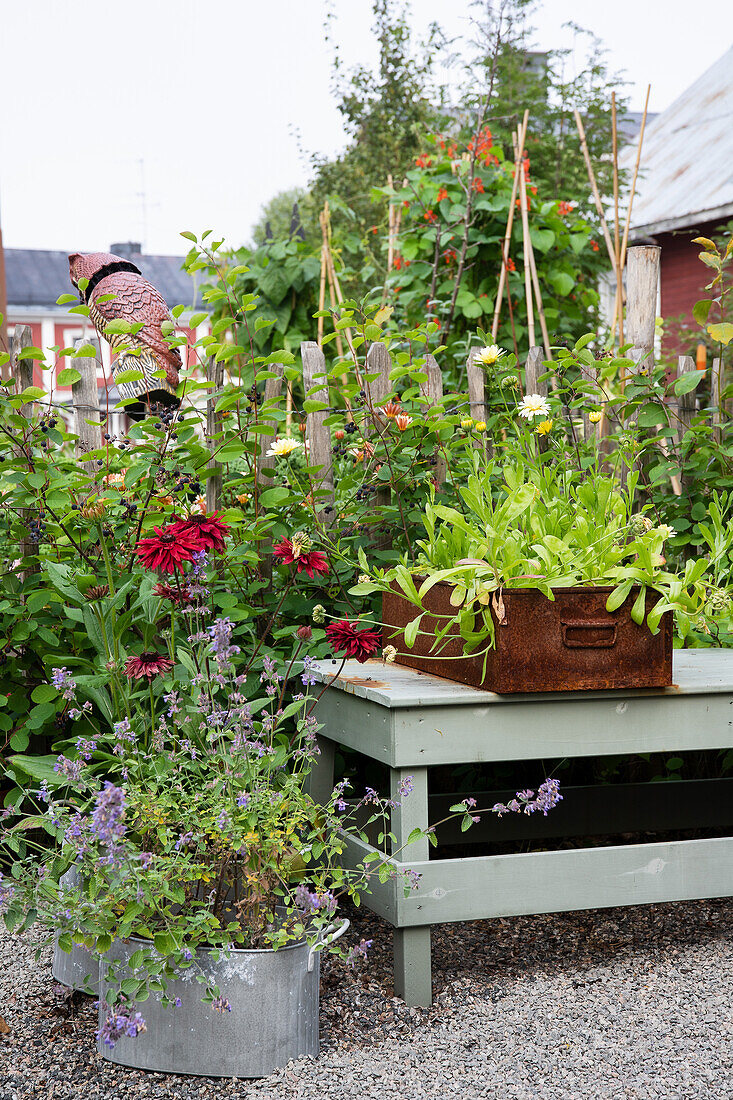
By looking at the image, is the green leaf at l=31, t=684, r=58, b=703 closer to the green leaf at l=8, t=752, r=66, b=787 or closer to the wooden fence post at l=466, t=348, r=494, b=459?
the green leaf at l=8, t=752, r=66, b=787

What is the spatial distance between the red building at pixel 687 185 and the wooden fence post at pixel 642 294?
226 inches

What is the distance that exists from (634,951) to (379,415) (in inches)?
58.6

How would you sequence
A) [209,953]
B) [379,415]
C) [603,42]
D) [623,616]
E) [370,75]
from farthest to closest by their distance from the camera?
[370,75], [603,42], [379,415], [623,616], [209,953]

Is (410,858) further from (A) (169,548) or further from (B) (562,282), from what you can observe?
(B) (562,282)

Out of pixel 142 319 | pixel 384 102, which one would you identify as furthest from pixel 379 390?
pixel 384 102

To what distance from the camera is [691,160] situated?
10.6m

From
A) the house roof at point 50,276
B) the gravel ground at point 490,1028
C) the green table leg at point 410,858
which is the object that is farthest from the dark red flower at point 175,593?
the house roof at point 50,276

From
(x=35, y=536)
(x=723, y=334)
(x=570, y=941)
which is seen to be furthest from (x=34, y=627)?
(x=723, y=334)

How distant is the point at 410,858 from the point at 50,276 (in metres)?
30.5

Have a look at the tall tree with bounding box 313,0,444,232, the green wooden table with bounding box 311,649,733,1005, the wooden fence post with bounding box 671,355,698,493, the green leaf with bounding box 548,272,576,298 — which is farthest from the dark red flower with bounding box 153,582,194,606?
the tall tree with bounding box 313,0,444,232

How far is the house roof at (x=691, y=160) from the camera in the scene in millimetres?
9461

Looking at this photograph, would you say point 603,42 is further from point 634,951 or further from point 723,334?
point 634,951

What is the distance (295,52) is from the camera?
10219 millimetres

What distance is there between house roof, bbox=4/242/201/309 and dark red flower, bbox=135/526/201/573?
83.2ft
